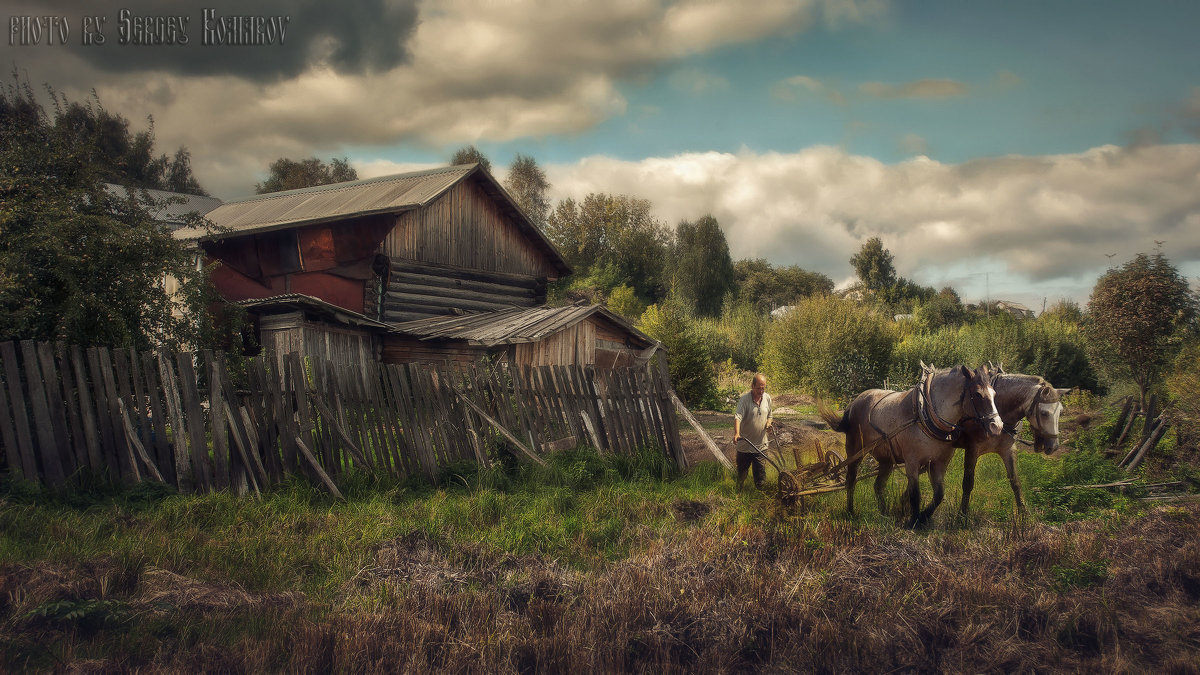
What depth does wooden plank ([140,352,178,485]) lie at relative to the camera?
290 inches

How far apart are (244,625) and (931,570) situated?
489 cm

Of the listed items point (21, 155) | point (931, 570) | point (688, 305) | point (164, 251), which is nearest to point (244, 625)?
point (931, 570)

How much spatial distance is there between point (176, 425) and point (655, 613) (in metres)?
5.53

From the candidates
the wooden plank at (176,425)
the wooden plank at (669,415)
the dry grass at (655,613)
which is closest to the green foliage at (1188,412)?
the dry grass at (655,613)

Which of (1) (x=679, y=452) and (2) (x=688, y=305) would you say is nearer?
(1) (x=679, y=452)

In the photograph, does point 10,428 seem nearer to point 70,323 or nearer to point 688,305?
point 70,323

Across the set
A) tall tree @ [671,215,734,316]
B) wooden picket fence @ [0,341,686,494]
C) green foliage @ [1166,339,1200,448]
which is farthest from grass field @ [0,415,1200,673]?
tall tree @ [671,215,734,316]

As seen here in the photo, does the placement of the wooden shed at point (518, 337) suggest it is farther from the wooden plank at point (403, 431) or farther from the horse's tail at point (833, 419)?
the horse's tail at point (833, 419)

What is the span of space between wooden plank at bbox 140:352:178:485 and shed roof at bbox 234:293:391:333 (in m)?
7.36

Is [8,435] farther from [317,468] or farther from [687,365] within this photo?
[687,365]

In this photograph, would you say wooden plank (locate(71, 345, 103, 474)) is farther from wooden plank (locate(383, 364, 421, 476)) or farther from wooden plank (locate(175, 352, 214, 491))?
wooden plank (locate(383, 364, 421, 476))

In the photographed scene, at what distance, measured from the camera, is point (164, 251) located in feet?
29.0

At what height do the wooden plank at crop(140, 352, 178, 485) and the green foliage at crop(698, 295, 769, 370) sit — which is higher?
the wooden plank at crop(140, 352, 178, 485)

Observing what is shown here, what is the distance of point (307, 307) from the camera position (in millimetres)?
15234
